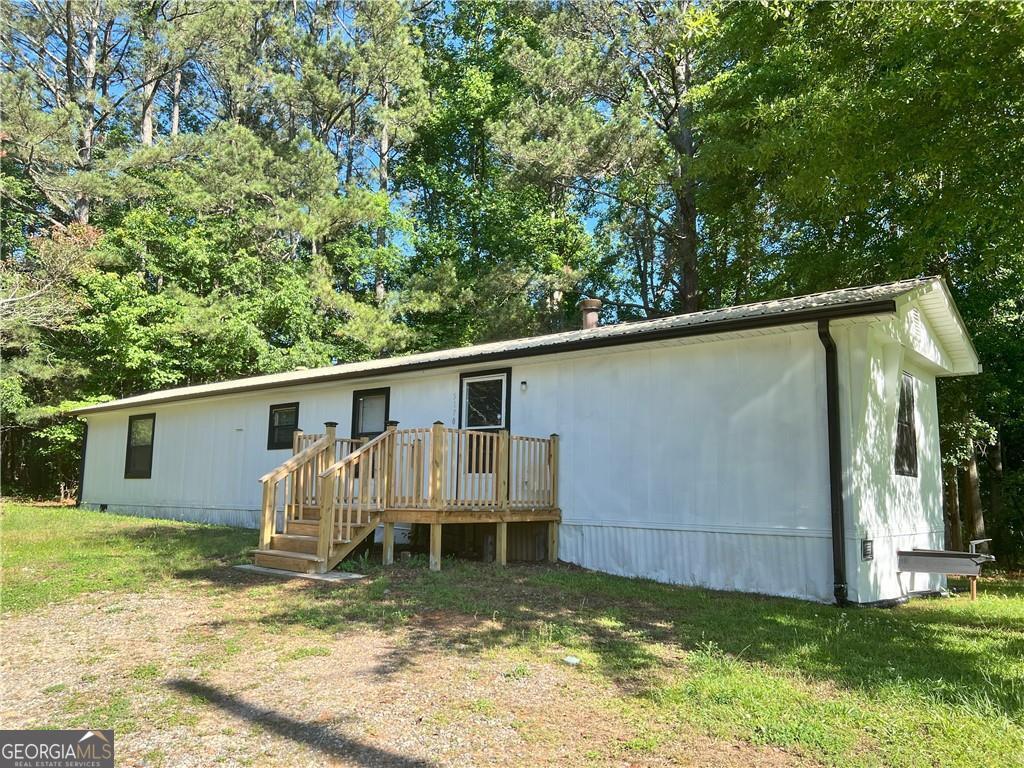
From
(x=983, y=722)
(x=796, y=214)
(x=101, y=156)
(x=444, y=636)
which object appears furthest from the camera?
(x=101, y=156)

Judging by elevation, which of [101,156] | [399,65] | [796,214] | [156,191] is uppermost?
[399,65]

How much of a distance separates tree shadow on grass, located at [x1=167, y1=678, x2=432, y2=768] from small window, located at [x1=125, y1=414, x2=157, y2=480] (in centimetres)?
1348

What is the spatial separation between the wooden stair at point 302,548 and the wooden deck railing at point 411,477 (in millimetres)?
76

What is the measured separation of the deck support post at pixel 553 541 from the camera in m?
9.07

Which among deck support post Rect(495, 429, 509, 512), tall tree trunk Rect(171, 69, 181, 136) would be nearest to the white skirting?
deck support post Rect(495, 429, 509, 512)

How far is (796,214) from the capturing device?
14.7 metres

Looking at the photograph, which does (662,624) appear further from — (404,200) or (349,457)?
(404,200)

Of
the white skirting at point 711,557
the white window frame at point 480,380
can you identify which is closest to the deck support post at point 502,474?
the white skirting at point 711,557

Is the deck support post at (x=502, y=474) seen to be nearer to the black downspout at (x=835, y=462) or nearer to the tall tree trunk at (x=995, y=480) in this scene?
the black downspout at (x=835, y=462)

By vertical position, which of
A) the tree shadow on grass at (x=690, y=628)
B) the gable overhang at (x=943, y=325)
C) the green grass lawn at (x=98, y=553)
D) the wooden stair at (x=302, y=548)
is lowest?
the tree shadow on grass at (x=690, y=628)

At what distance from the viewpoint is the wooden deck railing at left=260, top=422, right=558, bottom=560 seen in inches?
307

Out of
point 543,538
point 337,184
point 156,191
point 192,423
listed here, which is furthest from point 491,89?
point 543,538

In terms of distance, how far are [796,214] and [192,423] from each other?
44.4 ft

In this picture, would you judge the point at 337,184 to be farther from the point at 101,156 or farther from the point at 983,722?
the point at 983,722
